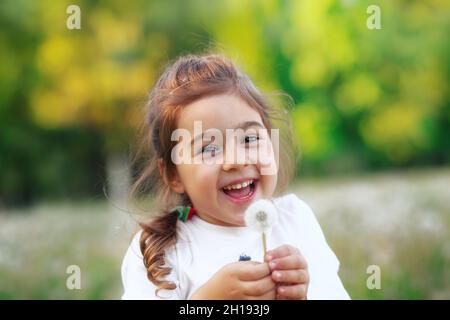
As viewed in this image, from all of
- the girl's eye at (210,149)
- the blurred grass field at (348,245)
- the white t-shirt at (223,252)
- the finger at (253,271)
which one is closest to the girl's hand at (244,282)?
the finger at (253,271)

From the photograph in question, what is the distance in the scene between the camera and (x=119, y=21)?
215 inches

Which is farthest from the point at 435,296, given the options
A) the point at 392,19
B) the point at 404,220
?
the point at 392,19

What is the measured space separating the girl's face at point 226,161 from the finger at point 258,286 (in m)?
0.19

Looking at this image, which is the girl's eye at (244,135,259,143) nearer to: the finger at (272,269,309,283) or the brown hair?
the brown hair

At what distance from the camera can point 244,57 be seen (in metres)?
5.12

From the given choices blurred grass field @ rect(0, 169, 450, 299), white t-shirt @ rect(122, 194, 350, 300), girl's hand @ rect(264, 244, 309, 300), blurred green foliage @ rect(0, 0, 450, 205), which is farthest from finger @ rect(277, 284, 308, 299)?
blurred green foliage @ rect(0, 0, 450, 205)

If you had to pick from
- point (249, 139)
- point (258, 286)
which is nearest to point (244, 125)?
point (249, 139)

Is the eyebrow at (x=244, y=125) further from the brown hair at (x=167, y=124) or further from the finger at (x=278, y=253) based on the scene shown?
the finger at (x=278, y=253)

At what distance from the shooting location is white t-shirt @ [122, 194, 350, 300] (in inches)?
57.5

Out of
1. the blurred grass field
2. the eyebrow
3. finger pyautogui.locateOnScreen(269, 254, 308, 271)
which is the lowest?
the blurred grass field

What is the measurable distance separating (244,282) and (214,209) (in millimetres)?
215

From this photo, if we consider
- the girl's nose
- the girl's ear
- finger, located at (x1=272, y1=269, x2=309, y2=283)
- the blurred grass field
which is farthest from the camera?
the blurred grass field

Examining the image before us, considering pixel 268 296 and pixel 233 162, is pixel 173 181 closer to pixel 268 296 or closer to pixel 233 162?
pixel 233 162
